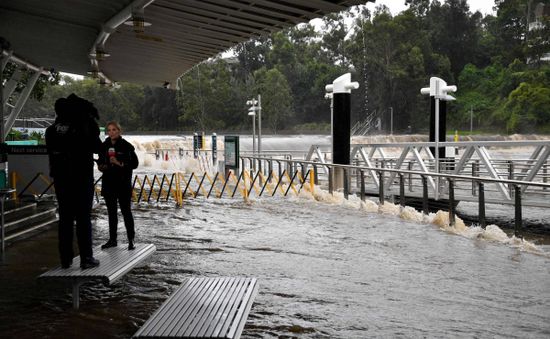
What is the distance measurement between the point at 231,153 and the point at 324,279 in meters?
14.1

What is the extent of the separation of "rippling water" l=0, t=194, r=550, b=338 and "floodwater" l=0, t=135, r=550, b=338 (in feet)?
0.04

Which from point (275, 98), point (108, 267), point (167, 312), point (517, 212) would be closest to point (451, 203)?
point (517, 212)

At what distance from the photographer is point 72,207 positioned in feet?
17.2

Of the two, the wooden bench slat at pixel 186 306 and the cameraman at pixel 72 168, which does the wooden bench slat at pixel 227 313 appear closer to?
the wooden bench slat at pixel 186 306

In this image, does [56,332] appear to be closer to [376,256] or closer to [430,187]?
[376,256]

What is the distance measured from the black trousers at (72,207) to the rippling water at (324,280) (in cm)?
50

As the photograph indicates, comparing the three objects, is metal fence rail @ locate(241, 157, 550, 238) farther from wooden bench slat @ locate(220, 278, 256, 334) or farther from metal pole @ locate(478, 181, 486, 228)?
wooden bench slat @ locate(220, 278, 256, 334)

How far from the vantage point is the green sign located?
799 inches

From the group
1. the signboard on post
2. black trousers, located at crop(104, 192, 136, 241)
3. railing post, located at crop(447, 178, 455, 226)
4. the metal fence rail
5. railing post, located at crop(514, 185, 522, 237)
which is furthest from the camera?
the signboard on post

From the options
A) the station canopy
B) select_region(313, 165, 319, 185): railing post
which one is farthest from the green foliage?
the station canopy

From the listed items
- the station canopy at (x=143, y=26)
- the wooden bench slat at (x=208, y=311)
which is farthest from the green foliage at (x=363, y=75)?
the wooden bench slat at (x=208, y=311)

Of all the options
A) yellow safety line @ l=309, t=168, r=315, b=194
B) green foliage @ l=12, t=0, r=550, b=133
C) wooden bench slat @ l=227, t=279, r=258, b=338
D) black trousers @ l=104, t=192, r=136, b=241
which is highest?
green foliage @ l=12, t=0, r=550, b=133

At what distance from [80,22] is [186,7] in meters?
2.67

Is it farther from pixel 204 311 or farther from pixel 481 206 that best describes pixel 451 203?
pixel 204 311
